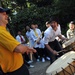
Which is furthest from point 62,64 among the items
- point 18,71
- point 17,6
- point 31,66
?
point 17,6

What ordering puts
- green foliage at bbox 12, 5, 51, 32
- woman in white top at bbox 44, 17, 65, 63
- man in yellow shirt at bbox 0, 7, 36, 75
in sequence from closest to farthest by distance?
man in yellow shirt at bbox 0, 7, 36, 75
woman in white top at bbox 44, 17, 65, 63
green foliage at bbox 12, 5, 51, 32

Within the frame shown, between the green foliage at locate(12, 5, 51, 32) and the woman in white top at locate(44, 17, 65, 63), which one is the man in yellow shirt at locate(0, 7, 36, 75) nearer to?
the woman in white top at locate(44, 17, 65, 63)

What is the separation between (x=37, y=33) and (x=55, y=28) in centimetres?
451

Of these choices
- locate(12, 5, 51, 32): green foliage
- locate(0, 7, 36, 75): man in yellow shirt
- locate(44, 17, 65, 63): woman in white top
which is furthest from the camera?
locate(12, 5, 51, 32): green foliage

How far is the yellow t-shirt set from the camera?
346 cm

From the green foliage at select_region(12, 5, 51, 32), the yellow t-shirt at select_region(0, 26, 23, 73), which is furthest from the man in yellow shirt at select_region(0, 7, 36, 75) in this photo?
the green foliage at select_region(12, 5, 51, 32)

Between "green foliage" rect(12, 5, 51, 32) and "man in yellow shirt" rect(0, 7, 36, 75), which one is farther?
"green foliage" rect(12, 5, 51, 32)

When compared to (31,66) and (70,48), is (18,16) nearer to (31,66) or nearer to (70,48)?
(31,66)

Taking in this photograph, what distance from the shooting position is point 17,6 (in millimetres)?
23484

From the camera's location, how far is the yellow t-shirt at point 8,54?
11.3 ft

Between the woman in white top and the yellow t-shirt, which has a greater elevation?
the yellow t-shirt

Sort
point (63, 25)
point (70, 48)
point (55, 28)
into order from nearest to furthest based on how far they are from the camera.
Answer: point (70, 48)
point (55, 28)
point (63, 25)

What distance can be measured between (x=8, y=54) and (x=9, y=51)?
0.15ft

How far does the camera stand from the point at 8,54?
356cm
